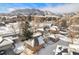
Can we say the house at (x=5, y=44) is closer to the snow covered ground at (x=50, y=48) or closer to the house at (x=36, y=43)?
the house at (x=36, y=43)

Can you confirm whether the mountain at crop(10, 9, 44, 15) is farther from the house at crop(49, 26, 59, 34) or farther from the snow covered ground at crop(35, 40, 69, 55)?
the snow covered ground at crop(35, 40, 69, 55)

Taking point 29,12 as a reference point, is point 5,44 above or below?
below

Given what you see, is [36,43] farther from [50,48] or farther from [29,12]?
[29,12]

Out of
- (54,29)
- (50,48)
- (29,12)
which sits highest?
(29,12)

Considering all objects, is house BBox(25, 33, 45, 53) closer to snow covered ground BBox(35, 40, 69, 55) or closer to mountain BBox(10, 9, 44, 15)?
snow covered ground BBox(35, 40, 69, 55)

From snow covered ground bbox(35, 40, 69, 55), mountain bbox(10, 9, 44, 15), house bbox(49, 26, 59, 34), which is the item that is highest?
mountain bbox(10, 9, 44, 15)

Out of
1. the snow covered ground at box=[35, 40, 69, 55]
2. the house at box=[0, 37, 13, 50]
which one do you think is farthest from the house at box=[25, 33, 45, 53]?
the house at box=[0, 37, 13, 50]

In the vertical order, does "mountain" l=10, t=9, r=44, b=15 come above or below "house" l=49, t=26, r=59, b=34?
above

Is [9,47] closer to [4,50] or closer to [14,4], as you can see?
[4,50]

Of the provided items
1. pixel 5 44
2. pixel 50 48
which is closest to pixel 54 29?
pixel 50 48

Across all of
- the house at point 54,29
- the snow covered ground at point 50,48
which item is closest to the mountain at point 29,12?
the house at point 54,29

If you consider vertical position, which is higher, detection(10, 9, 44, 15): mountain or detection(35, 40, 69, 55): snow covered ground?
detection(10, 9, 44, 15): mountain
